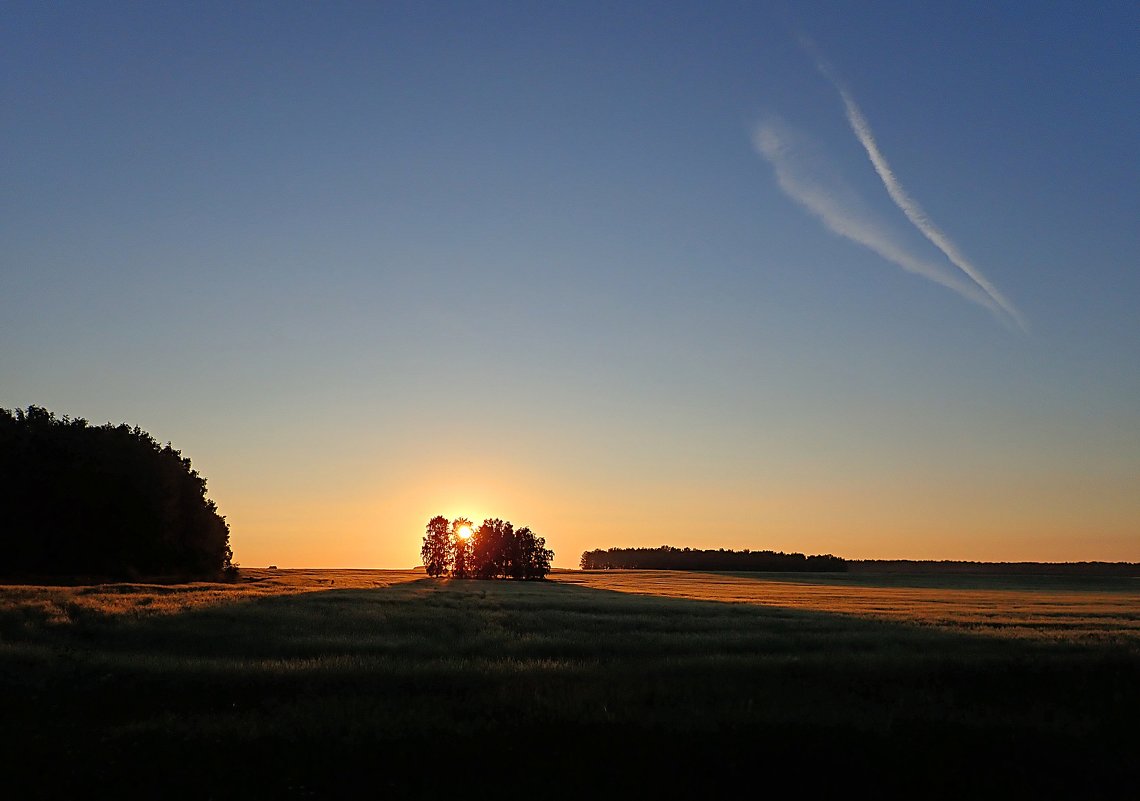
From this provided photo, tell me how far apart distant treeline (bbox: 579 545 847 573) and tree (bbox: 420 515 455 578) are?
4713cm

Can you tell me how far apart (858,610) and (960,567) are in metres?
116

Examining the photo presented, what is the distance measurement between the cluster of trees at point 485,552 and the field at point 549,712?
10025cm

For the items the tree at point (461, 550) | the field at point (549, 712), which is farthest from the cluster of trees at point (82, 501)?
the tree at point (461, 550)

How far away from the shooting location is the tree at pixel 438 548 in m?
135

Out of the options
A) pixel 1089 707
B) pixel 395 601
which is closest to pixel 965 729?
pixel 1089 707

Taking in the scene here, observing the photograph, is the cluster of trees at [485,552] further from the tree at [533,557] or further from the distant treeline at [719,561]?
the distant treeline at [719,561]

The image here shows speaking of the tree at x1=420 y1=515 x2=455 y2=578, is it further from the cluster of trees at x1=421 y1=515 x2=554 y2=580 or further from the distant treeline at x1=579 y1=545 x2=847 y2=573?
the distant treeline at x1=579 y1=545 x2=847 y2=573

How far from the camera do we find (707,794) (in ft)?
41.9

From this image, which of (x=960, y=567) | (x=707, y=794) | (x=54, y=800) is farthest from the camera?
(x=960, y=567)

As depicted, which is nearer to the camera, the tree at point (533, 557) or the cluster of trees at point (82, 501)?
the cluster of trees at point (82, 501)

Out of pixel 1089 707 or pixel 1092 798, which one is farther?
pixel 1089 707

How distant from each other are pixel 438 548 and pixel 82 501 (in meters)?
74.8

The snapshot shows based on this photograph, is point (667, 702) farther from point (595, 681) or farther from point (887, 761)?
point (887, 761)

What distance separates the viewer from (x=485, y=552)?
5192 inches
